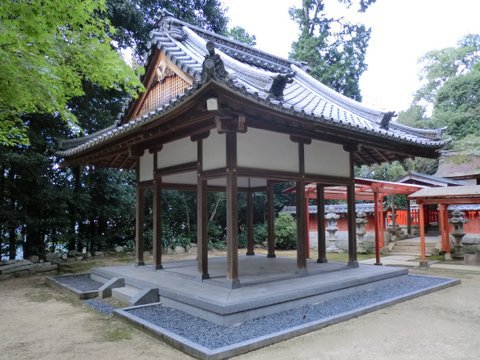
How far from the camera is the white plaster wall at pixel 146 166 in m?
8.73

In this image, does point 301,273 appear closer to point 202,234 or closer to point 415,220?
point 202,234

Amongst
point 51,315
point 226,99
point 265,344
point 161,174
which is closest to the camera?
point 265,344

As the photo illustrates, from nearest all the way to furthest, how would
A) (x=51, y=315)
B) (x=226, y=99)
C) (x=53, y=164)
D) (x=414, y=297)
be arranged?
(x=226, y=99)
(x=51, y=315)
(x=414, y=297)
(x=53, y=164)

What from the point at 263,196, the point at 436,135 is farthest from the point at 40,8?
the point at 263,196

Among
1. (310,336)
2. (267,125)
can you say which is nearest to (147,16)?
(267,125)

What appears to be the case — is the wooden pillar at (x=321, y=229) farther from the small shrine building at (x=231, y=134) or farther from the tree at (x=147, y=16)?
the tree at (x=147, y=16)

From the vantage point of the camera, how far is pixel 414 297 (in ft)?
22.6

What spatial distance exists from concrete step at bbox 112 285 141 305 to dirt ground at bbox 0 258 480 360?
646 mm

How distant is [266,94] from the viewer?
19.3 ft

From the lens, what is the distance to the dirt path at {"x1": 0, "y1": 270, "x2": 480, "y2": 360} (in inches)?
163

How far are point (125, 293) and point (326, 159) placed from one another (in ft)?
16.2

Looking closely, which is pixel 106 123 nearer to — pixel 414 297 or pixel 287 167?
pixel 287 167

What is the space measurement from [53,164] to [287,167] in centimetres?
995

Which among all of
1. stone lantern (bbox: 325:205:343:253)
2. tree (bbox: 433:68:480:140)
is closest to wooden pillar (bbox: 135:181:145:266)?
stone lantern (bbox: 325:205:343:253)
